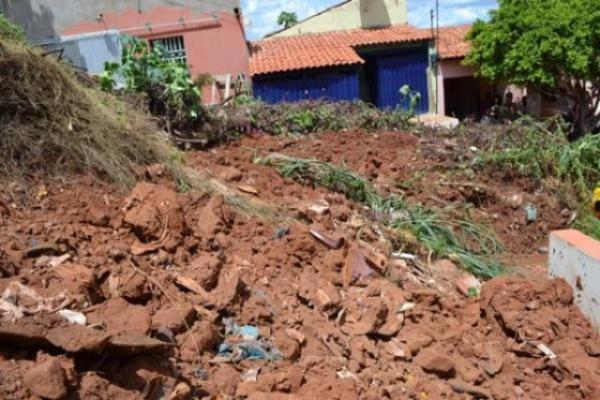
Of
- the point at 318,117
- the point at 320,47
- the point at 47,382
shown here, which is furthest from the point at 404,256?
the point at 320,47

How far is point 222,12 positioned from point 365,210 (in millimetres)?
11623

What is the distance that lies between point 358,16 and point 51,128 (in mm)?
16459

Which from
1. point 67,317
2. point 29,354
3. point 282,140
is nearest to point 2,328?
point 29,354

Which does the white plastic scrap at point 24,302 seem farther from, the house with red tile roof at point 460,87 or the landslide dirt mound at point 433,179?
the house with red tile roof at point 460,87

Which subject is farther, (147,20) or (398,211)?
(147,20)

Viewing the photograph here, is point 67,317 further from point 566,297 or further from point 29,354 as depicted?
point 566,297

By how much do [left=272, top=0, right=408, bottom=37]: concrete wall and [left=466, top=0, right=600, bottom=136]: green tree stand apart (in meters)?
4.08

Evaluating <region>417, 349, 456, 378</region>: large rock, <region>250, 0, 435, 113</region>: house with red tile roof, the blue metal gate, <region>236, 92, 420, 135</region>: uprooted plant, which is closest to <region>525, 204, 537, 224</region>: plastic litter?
<region>236, 92, 420, 135</region>: uprooted plant

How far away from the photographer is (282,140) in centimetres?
790

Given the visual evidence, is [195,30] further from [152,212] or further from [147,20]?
[152,212]

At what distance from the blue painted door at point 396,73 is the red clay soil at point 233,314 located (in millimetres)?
14094

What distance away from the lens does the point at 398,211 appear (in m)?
6.25

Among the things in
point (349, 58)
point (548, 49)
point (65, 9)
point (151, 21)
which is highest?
point (65, 9)

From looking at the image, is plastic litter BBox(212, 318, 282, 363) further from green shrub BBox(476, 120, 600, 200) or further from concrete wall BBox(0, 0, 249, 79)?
concrete wall BBox(0, 0, 249, 79)
